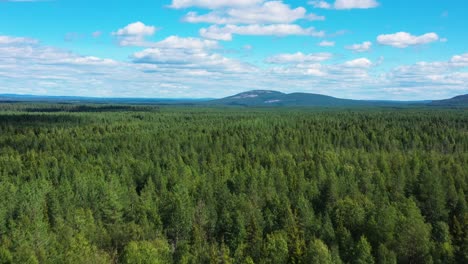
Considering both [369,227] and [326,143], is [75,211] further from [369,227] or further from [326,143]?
[326,143]

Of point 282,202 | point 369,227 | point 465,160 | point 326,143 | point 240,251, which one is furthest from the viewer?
point 326,143

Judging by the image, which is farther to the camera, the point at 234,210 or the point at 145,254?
the point at 234,210

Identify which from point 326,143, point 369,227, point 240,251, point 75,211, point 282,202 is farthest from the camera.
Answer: point 326,143

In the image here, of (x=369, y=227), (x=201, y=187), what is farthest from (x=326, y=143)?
(x=369, y=227)

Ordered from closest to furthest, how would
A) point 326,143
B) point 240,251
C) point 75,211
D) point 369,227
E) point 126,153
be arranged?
1. point 240,251
2. point 369,227
3. point 75,211
4. point 126,153
5. point 326,143

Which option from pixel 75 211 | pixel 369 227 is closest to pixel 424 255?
pixel 369 227

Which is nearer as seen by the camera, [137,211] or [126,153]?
[137,211]

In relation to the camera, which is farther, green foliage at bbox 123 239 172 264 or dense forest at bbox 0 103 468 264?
dense forest at bbox 0 103 468 264

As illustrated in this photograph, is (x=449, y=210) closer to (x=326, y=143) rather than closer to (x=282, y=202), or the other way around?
(x=282, y=202)

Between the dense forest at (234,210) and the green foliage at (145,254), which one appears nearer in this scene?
the green foliage at (145,254)

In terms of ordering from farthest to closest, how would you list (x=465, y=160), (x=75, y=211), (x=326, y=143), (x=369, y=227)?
1. (x=326, y=143)
2. (x=465, y=160)
3. (x=75, y=211)
4. (x=369, y=227)
